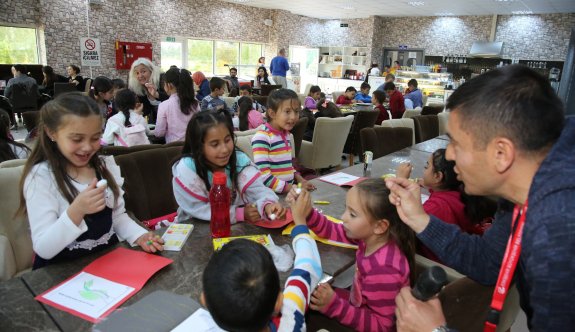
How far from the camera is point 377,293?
1.28 m

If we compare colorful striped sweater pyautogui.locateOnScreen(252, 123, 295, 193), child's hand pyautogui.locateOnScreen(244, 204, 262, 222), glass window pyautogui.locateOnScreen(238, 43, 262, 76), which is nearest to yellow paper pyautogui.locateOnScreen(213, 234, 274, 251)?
child's hand pyautogui.locateOnScreen(244, 204, 262, 222)

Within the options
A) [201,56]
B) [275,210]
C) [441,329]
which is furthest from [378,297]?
[201,56]

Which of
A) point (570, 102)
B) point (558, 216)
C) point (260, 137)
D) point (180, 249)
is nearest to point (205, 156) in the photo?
point (180, 249)

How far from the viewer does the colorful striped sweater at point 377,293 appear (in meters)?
1.26

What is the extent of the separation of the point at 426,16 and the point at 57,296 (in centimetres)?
1505

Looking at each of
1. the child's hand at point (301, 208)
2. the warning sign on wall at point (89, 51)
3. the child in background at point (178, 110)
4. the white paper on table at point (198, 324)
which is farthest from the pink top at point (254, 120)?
the warning sign on wall at point (89, 51)

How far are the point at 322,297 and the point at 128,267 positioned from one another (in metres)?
0.67

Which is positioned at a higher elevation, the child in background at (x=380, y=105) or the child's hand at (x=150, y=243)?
the child in background at (x=380, y=105)

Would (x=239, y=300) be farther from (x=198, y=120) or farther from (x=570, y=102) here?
(x=570, y=102)

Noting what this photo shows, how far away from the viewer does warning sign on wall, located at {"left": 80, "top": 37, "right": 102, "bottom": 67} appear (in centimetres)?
816

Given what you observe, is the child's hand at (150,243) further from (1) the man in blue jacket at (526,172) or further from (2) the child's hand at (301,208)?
(1) the man in blue jacket at (526,172)

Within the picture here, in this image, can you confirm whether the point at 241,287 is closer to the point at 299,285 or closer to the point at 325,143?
the point at 299,285

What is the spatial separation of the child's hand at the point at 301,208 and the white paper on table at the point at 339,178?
0.88 meters

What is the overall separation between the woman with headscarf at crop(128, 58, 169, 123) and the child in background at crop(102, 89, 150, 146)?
3.82ft
